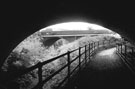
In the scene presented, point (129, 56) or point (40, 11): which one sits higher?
point (40, 11)

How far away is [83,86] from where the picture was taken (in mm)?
4969

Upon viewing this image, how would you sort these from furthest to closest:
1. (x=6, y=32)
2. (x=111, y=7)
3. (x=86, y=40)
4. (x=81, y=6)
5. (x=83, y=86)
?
1. (x=86, y=40)
2. (x=6, y=32)
3. (x=81, y=6)
4. (x=111, y=7)
5. (x=83, y=86)

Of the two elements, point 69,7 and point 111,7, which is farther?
point 69,7

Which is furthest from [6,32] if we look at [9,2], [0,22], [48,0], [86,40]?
[86,40]

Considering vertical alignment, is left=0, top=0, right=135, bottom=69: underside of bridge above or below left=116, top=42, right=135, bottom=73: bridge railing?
above

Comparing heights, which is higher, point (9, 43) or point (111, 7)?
point (111, 7)

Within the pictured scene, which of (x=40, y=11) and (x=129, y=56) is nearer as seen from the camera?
(x=40, y=11)

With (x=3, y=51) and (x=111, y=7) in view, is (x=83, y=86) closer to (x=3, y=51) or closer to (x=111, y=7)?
(x=111, y=7)

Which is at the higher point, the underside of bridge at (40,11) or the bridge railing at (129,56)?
the underside of bridge at (40,11)

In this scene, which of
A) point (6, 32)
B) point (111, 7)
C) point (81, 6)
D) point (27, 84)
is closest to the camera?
point (111, 7)

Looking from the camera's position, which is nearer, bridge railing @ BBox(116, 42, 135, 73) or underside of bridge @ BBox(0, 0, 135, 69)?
underside of bridge @ BBox(0, 0, 135, 69)

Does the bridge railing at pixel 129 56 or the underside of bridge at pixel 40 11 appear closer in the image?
the underside of bridge at pixel 40 11

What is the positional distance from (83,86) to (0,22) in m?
4.69

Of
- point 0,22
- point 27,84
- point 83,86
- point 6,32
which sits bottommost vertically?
point 27,84
